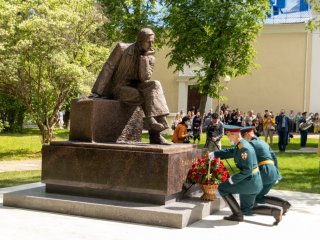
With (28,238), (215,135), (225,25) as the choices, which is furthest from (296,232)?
(225,25)

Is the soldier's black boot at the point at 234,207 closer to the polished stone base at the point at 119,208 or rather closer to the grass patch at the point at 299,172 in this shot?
the polished stone base at the point at 119,208

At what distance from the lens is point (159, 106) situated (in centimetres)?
754

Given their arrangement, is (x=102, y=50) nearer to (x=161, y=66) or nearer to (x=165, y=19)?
(x=165, y=19)

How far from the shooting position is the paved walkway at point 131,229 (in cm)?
585

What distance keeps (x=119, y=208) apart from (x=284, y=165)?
9.93m

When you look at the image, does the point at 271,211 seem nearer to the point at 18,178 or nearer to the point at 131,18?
the point at 18,178

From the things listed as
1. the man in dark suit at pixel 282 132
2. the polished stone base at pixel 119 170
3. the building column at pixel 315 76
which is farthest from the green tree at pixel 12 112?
the polished stone base at pixel 119 170

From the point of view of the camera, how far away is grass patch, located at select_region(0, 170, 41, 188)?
34.8 ft

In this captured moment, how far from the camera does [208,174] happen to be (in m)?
7.00

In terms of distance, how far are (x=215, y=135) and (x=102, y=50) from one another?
24.5 ft

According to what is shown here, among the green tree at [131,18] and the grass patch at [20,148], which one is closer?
the grass patch at [20,148]

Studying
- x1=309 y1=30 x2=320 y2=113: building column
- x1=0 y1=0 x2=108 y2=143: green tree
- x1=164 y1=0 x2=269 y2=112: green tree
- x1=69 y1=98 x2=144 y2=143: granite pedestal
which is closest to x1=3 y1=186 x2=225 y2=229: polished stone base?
x1=69 y1=98 x2=144 y2=143: granite pedestal

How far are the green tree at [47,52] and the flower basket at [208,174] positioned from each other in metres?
11.5

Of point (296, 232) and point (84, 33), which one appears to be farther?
point (84, 33)
